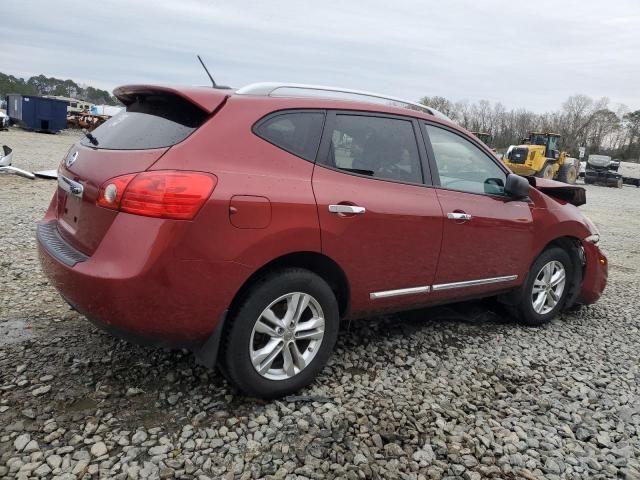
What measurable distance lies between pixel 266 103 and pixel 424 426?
200cm

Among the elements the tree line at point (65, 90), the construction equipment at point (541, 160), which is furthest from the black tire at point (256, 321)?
the tree line at point (65, 90)

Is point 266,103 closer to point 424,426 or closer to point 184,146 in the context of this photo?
point 184,146

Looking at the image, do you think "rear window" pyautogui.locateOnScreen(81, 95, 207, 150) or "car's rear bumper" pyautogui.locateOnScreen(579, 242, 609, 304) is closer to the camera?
"rear window" pyautogui.locateOnScreen(81, 95, 207, 150)

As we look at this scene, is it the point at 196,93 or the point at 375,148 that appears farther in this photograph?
the point at 375,148

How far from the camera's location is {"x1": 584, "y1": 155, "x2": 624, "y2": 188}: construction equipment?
3425 centimetres

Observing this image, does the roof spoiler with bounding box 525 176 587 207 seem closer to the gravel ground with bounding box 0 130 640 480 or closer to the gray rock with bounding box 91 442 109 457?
the gravel ground with bounding box 0 130 640 480

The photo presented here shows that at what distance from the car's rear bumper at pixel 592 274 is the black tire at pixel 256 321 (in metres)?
3.09

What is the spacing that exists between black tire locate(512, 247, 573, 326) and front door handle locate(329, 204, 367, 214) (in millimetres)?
2150

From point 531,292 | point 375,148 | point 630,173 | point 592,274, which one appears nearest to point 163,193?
point 375,148

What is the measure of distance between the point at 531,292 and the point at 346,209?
236 centimetres

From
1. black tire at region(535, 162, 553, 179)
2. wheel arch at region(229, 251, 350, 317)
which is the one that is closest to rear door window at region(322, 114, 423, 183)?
wheel arch at region(229, 251, 350, 317)

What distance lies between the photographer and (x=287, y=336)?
113 inches

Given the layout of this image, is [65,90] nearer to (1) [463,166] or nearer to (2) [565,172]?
(2) [565,172]

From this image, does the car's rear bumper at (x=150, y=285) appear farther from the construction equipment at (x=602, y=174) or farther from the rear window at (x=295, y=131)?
the construction equipment at (x=602, y=174)
